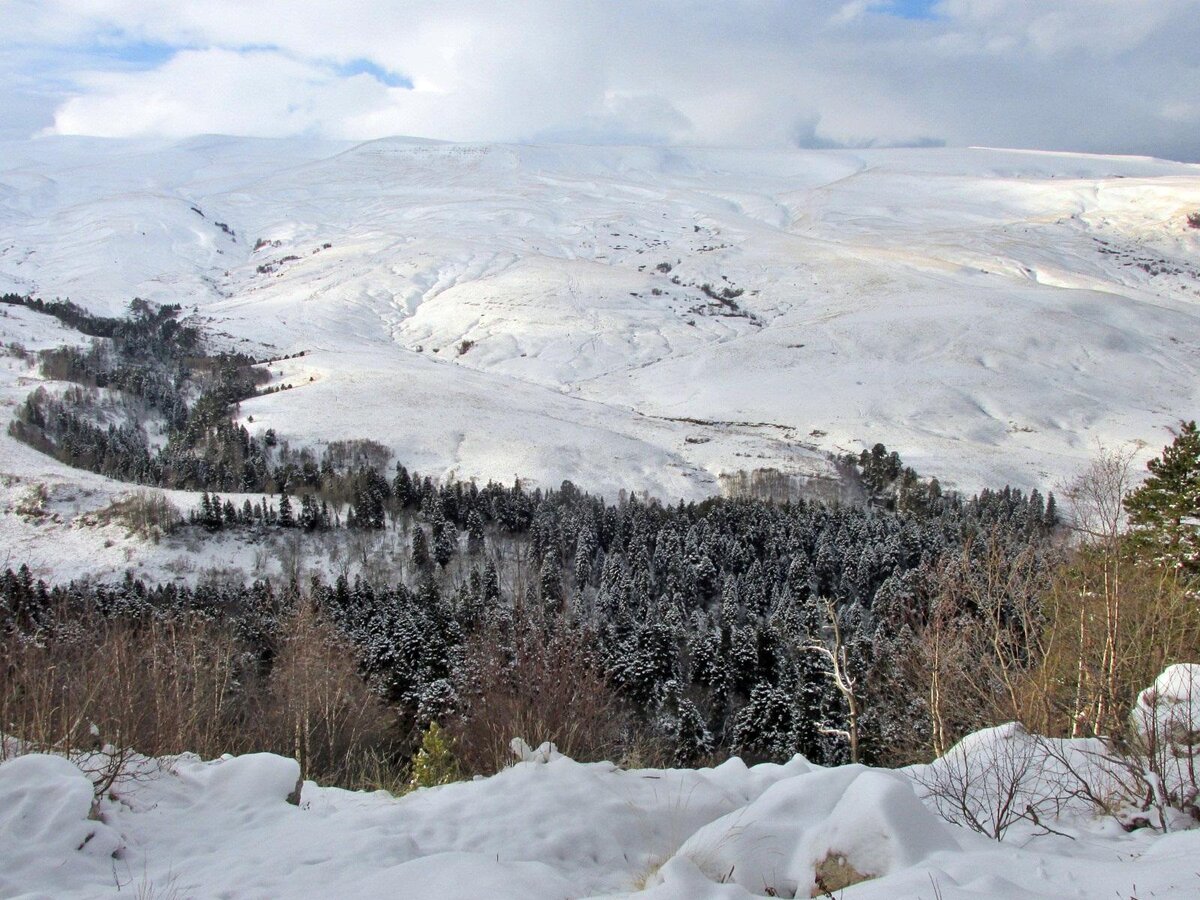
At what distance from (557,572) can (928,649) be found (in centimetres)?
5951

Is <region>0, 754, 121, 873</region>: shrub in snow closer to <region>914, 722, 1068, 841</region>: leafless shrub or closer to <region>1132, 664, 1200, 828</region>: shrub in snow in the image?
<region>914, 722, 1068, 841</region>: leafless shrub

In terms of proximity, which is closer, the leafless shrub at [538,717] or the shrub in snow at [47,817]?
the shrub in snow at [47,817]

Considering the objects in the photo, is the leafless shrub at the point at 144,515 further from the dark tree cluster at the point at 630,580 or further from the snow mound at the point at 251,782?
the snow mound at the point at 251,782

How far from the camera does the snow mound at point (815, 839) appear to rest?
18.5 ft

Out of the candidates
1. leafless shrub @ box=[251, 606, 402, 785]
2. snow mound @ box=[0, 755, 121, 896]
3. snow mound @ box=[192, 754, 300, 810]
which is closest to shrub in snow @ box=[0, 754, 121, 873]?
snow mound @ box=[0, 755, 121, 896]

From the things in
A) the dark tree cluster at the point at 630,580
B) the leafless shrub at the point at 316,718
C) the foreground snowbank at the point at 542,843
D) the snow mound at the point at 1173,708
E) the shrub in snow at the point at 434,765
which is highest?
the snow mound at the point at 1173,708

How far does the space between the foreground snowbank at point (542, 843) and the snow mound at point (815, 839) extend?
14 millimetres

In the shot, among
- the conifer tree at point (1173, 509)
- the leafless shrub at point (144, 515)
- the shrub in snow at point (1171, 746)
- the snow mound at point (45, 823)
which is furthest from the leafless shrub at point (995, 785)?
the leafless shrub at point (144, 515)

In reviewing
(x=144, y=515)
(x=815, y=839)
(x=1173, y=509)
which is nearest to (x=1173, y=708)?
(x=815, y=839)

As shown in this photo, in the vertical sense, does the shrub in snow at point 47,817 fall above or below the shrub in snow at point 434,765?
above

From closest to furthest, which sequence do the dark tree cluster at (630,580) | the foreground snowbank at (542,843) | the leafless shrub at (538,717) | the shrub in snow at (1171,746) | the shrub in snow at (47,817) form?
1. the foreground snowbank at (542,843)
2. the shrub in snow at (47,817)
3. the shrub in snow at (1171,746)
4. the leafless shrub at (538,717)
5. the dark tree cluster at (630,580)

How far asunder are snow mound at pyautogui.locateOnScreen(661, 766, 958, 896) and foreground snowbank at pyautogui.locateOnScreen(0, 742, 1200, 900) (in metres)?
0.01

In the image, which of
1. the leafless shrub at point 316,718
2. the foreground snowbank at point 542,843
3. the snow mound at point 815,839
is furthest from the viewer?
the leafless shrub at point 316,718

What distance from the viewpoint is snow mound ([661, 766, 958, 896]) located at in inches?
222
